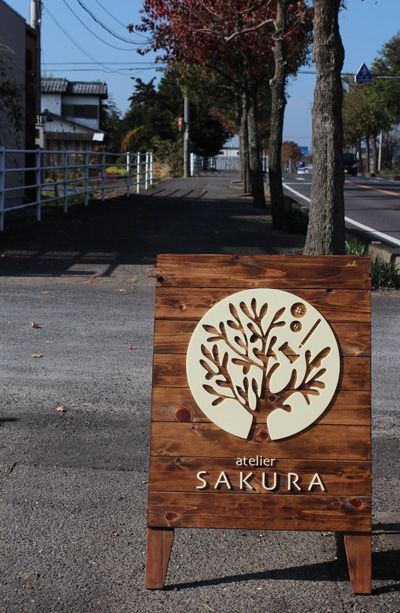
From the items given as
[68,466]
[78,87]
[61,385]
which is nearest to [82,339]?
[61,385]

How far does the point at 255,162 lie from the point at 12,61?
23.9ft

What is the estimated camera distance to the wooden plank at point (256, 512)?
377cm

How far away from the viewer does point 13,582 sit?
3773mm

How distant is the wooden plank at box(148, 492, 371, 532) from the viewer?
377 centimetres

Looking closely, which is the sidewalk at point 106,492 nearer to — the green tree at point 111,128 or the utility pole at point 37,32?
the utility pole at point 37,32

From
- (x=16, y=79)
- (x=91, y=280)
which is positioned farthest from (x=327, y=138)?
(x=16, y=79)

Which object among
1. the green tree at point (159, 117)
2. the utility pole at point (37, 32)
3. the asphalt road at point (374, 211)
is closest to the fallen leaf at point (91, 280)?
the asphalt road at point (374, 211)

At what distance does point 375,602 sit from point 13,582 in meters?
1.34

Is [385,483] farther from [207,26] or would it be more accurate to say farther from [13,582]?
[207,26]

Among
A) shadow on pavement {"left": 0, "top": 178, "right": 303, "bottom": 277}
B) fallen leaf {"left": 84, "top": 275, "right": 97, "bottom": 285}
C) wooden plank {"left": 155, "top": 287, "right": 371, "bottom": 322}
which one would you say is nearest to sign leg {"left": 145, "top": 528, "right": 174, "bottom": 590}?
wooden plank {"left": 155, "top": 287, "right": 371, "bottom": 322}

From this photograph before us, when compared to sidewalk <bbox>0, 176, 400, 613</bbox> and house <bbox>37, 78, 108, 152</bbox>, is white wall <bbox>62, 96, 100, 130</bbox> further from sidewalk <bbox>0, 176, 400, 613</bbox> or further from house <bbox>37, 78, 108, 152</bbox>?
sidewalk <bbox>0, 176, 400, 613</bbox>

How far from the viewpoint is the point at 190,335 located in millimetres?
3764

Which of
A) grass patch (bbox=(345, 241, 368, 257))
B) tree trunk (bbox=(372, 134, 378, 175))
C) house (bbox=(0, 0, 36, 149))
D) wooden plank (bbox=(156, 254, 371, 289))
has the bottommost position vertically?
grass patch (bbox=(345, 241, 368, 257))

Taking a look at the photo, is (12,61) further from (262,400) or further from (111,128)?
(111,128)
